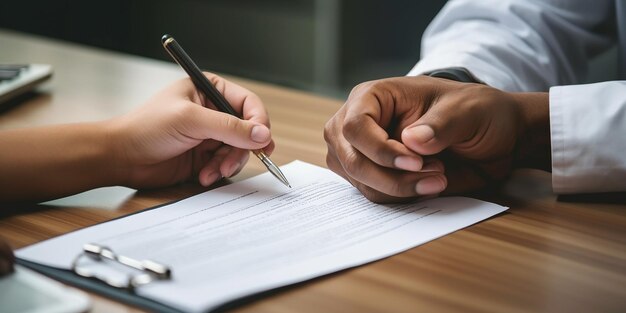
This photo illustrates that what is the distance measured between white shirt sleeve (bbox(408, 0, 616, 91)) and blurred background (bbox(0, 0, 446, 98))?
1735mm

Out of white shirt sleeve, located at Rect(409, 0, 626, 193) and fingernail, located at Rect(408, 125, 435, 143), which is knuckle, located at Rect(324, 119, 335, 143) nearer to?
fingernail, located at Rect(408, 125, 435, 143)

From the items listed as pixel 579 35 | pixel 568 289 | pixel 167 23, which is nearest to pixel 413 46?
pixel 167 23

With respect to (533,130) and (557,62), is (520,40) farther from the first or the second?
(533,130)

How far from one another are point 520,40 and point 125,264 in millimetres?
825

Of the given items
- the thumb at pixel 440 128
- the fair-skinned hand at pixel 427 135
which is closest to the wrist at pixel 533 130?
the fair-skinned hand at pixel 427 135

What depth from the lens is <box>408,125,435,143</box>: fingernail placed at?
2.74 ft

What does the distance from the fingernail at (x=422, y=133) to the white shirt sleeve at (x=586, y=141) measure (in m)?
0.18

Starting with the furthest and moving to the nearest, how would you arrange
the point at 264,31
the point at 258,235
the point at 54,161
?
the point at 264,31, the point at 54,161, the point at 258,235

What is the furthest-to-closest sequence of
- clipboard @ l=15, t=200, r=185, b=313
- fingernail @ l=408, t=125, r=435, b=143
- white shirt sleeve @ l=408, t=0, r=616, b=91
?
1. white shirt sleeve @ l=408, t=0, r=616, b=91
2. fingernail @ l=408, t=125, r=435, b=143
3. clipboard @ l=15, t=200, r=185, b=313

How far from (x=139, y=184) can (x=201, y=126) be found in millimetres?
101

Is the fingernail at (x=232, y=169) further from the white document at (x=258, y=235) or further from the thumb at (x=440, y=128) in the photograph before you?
the thumb at (x=440, y=128)

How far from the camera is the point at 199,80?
984 millimetres

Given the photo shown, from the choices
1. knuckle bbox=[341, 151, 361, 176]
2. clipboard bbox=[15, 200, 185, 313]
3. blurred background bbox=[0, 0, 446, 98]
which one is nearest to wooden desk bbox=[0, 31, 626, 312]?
clipboard bbox=[15, 200, 185, 313]

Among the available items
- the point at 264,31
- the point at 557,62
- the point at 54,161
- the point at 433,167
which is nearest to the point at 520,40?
the point at 557,62
